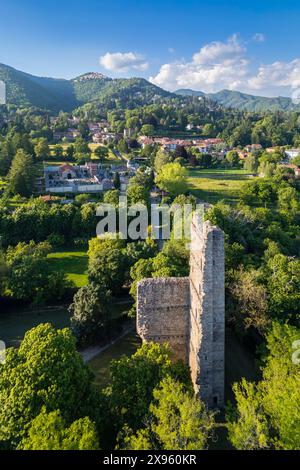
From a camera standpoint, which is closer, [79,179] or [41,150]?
[79,179]

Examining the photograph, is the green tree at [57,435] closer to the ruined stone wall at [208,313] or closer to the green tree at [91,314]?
the ruined stone wall at [208,313]

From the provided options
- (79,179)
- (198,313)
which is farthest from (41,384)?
(79,179)

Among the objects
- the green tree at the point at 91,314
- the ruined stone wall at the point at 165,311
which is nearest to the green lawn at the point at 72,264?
the green tree at the point at 91,314

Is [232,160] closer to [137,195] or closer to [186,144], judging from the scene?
[186,144]

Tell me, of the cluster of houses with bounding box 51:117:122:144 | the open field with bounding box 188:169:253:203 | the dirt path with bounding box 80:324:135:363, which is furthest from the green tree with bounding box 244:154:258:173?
the dirt path with bounding box 80:324:135:363
